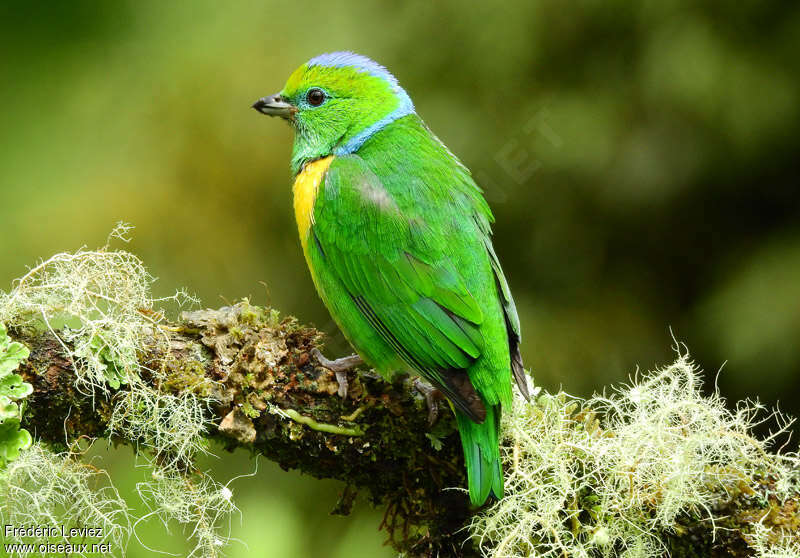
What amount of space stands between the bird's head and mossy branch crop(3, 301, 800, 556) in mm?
889

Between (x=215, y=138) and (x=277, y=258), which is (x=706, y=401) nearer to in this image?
(x=277, y=258)

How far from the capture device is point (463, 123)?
437cm

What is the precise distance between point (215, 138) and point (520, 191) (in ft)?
5.29

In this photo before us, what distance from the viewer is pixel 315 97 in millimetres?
3330

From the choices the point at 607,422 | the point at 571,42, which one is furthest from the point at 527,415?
the point at 571,42

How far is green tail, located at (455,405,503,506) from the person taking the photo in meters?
2.30

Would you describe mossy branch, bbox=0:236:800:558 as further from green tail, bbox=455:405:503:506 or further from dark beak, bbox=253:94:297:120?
dark beak, bbox=253:94:297:120

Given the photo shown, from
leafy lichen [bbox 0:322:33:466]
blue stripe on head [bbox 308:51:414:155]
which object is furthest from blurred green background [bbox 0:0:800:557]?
leafy lichen [bbox 0:322:33:466]

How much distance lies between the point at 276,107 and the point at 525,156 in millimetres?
1445

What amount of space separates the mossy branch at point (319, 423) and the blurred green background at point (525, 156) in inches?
57.4

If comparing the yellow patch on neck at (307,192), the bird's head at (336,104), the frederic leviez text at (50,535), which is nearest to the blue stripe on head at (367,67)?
the bird's head at (336,104)

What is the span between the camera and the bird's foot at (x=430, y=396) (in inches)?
100

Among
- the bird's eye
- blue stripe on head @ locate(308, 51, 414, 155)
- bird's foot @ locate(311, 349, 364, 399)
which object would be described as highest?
blue stripe on head @ locate(308, 51, 414, 155)

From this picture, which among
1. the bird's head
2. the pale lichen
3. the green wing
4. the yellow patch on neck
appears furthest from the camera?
the bird's head
